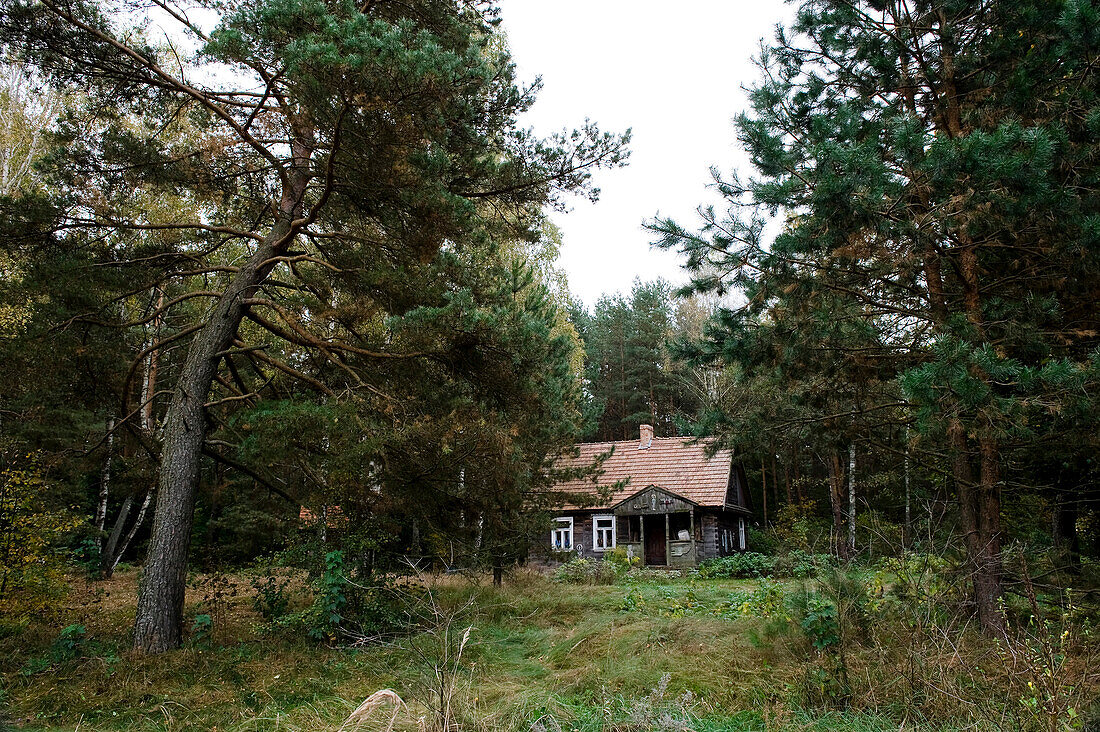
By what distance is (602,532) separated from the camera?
22.0m

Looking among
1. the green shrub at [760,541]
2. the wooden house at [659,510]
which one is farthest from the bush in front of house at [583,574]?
the green shrub at [760,541]

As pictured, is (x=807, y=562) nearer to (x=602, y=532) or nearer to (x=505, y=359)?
(x=505, y=359)

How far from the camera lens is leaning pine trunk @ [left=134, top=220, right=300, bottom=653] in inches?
261

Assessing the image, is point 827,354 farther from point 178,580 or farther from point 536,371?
point 178,580

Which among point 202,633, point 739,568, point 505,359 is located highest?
point 505,359

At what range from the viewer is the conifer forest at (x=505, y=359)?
474 cm

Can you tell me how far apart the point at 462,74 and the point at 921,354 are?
5560 mm

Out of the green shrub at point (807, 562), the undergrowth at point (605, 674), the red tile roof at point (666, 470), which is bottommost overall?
the undergrowth at point (605, 674)

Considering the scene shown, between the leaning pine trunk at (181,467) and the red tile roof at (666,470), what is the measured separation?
549 inches

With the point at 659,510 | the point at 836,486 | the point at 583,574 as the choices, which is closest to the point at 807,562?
the point at 583,574

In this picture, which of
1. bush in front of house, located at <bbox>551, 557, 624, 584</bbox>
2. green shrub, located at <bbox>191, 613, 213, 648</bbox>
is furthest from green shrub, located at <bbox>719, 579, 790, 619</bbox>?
green shrub, located at <bbox>191, 613, 213, 648</bbox>

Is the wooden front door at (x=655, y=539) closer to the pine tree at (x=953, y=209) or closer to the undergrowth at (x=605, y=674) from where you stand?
the undergrowth at (x=605, y=674)

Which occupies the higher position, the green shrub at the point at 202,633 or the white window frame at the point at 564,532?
the green shrub at the point at 202,633

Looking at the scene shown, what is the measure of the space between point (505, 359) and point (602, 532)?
16079 millimetres
